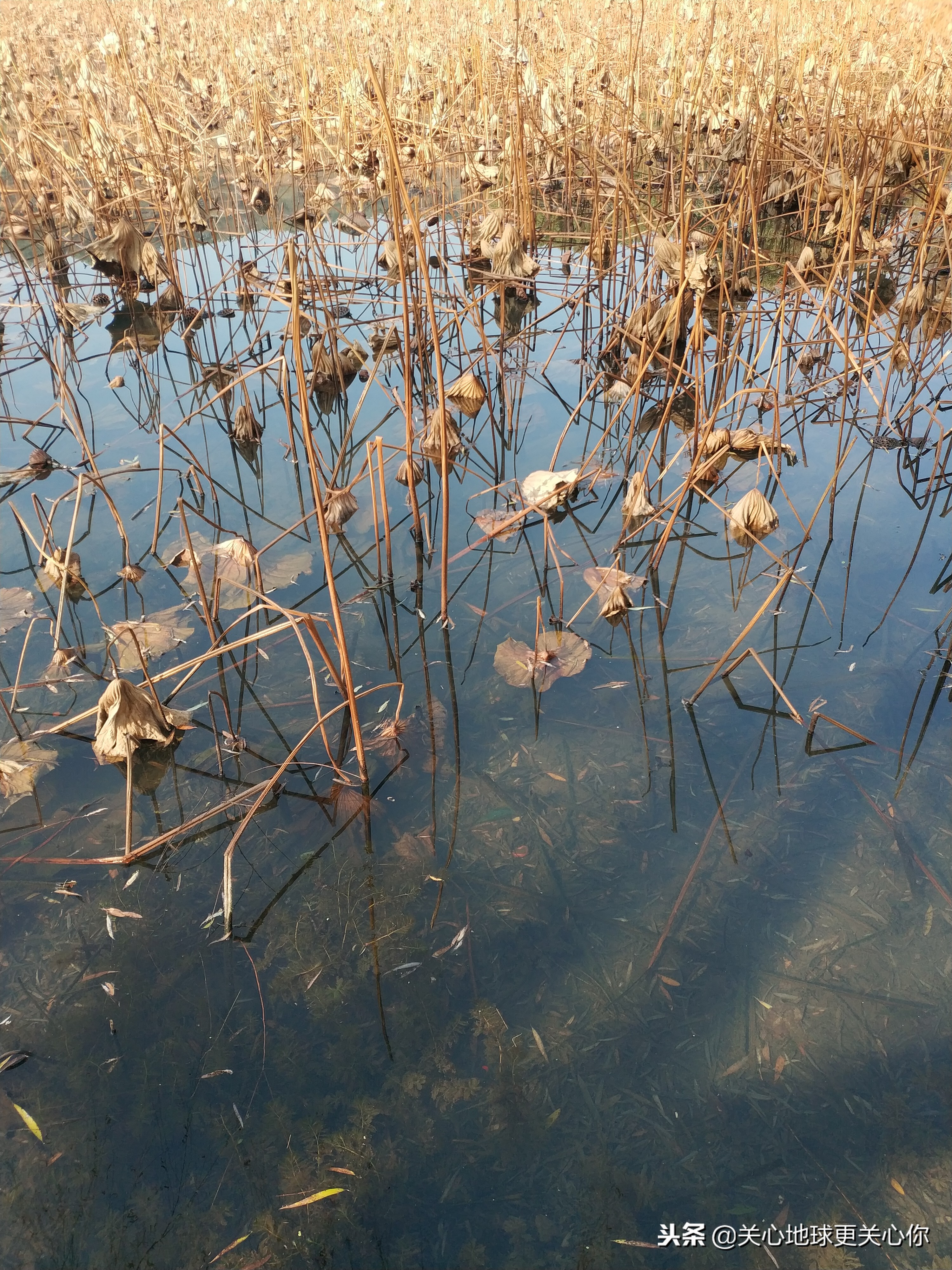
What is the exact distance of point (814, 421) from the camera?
8.30 feet

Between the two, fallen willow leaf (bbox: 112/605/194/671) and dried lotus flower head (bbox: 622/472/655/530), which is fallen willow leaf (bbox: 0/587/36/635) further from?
dried lotus flower head (bbox: 622/472/655/530)

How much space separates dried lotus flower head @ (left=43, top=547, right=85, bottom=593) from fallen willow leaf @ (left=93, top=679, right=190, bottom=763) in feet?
1.59

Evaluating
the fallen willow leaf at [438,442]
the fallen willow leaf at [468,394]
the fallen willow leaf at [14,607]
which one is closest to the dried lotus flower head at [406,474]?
the fallen willow leaf at [438,442]

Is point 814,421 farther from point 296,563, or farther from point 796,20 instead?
point 796,20

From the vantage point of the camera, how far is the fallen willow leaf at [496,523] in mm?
2064

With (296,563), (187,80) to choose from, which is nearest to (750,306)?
(296,563)

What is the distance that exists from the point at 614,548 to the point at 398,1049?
1.32 meters

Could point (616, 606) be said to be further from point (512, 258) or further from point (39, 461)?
point (39, 461)

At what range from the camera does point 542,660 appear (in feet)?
5.50

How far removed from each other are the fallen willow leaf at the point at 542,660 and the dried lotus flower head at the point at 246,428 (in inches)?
50.8

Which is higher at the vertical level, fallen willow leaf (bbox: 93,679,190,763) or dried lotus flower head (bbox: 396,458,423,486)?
dried lotus flower head (bbox: 396,458,423,486)

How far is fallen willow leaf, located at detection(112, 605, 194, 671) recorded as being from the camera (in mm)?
1710

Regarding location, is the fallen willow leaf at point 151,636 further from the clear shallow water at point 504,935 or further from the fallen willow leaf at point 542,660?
the fallen willow leaf at point 542,660

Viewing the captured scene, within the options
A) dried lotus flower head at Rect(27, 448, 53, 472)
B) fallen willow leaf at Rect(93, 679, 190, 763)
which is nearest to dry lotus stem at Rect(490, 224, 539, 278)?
dried lotus flower head at Rect(27, 448, 53, 472)
